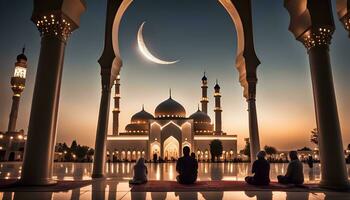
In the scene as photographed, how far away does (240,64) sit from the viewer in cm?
823

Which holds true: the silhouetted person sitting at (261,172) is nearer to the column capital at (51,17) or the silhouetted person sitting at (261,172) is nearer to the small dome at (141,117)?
the column capital at (51,17)

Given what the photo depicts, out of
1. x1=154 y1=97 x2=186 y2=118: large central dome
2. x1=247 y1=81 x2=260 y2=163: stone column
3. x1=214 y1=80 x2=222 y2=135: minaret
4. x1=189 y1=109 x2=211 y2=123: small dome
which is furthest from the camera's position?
x1=189 y1=109 x2=211 y2=123: small dome

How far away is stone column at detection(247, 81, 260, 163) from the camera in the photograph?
7766mm

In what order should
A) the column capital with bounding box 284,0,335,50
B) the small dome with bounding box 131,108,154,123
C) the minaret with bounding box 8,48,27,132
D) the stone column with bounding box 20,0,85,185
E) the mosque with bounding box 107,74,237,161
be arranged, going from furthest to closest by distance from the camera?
the small dome with bounding box 131,108,154,123 → the mosque with bounding box 107,74,237,161 → the minaret with bounding box 8,48,27,132 → the column capital with bounding box 284,0,335,50 → the stone column with bounding box 20,0,85,185

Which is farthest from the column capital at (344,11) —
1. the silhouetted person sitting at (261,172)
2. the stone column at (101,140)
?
the stone column at (101,140)

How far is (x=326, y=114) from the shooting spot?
4.57m

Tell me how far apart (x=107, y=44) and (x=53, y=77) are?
2866 millimetres

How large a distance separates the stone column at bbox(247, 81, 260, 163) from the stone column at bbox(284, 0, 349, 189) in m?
2.97

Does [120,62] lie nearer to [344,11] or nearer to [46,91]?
[46,91]

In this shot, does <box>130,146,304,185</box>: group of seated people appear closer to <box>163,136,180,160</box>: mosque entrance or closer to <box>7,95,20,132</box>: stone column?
<box>163,136,180,160</box>: mosque entrance

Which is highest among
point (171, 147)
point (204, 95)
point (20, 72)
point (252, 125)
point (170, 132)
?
point (20, 72)

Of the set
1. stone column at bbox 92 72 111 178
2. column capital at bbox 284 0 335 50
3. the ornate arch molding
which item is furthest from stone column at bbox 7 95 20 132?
column capital at bbox 284 0 335 50

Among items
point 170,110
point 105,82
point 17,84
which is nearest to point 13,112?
point 17,84

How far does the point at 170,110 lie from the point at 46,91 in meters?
30.3
